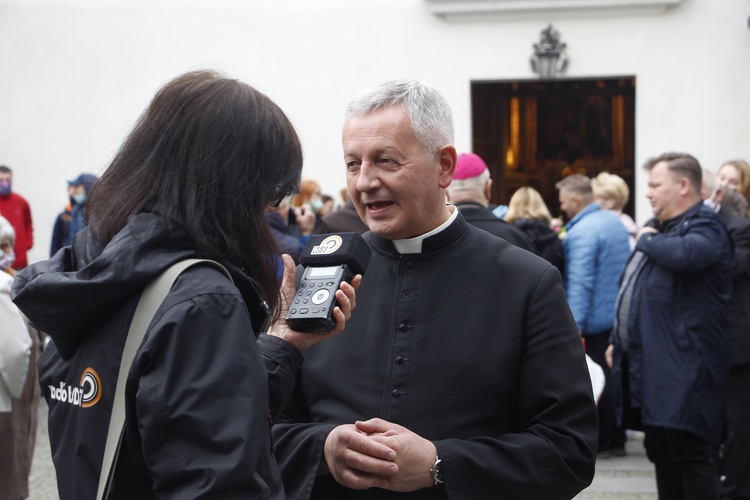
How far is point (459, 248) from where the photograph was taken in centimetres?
281

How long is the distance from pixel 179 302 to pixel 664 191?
4414 mm

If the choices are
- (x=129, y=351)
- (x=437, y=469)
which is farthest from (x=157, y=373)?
(x=437, y=469)

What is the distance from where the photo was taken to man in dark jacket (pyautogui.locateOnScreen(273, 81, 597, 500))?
2494 millimetres

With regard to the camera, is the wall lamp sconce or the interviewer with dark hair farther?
the wall lamp sconce

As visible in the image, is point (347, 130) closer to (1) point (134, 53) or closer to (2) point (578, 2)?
(2) point (578, 2)

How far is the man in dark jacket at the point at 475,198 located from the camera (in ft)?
17.9

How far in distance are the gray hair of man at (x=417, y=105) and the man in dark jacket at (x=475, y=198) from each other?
268cm

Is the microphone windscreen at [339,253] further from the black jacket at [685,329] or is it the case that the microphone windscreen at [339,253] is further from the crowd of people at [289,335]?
the black jacket at [685,329]

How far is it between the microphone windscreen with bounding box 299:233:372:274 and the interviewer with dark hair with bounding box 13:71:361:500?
9.9 inches

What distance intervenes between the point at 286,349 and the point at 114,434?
1.62ft

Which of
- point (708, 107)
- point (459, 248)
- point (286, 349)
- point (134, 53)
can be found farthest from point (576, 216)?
point (134, 53)

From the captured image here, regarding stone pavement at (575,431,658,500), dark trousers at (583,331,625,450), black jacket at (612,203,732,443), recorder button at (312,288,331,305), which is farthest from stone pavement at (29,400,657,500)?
recorder button at (312,288,331,305)

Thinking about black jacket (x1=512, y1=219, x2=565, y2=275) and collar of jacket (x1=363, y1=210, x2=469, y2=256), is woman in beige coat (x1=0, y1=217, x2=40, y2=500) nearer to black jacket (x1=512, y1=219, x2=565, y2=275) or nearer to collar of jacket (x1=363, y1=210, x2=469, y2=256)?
collar of jacket (x1=363, y1=210, x2=469, y2=256)

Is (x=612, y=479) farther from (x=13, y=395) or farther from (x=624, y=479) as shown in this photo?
(x=13, y=395)
